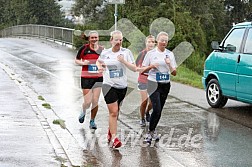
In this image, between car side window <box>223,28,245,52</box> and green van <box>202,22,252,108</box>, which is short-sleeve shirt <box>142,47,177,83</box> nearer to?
green van <box>202,22,252,108</box>

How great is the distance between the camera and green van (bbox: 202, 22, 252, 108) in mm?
10156

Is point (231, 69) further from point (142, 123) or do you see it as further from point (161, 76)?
point (161, 76)

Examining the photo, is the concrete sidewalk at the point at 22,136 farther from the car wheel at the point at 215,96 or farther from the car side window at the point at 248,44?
the car side window at the point at 248,44

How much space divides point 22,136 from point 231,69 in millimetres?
4730

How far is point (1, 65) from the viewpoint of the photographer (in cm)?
2058

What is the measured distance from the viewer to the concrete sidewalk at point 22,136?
6785 millimetres

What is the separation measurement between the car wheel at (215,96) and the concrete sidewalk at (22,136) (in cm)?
399

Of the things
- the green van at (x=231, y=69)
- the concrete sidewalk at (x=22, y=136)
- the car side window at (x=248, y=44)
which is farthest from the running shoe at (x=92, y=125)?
the car side window at (x=248, y=44)

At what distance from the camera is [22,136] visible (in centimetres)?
818

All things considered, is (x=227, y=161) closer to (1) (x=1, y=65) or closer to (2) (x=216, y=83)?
(2) (x=216, y=83)

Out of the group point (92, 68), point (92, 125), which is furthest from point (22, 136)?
point (92, 68)

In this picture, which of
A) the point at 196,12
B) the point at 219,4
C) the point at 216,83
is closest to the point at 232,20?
the point at 219,4

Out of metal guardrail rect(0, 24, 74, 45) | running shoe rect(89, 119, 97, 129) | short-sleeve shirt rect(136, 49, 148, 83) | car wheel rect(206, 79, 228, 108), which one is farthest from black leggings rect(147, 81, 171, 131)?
metal guardrail rect(0, 24, 74, 45)

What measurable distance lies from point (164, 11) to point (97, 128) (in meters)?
22.7
